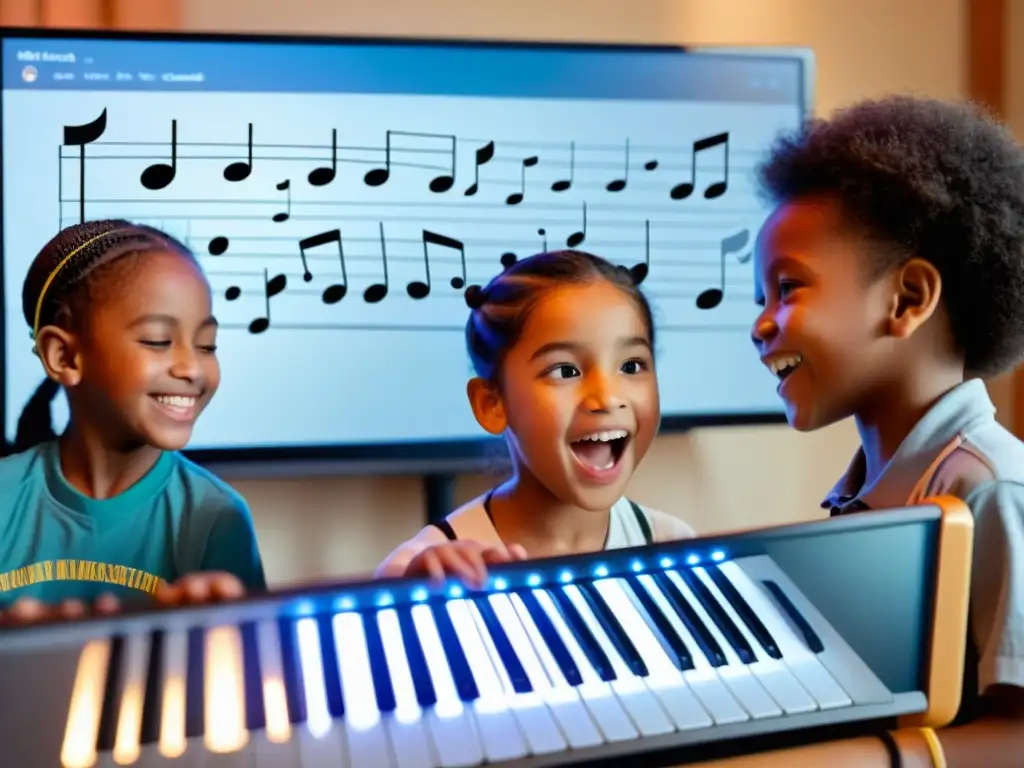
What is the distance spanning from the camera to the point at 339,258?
1.31 m

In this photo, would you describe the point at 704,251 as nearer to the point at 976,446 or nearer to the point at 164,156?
the point at 976,446

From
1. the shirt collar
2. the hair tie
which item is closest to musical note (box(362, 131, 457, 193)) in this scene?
the hair tie

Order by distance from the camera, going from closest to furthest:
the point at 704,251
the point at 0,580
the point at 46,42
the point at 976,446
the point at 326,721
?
1. the point at 326,721
2. the point at 976,446
3. the point at 0,580
4. the point at 46,42
5. the point at 704,251

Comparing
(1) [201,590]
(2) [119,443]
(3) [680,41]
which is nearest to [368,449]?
(2) [119,443]

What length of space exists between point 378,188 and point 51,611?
32.4 inches

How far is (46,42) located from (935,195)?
42.1 inches

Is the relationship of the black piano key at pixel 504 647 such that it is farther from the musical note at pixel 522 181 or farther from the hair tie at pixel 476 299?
the musical note at pixel 522 181

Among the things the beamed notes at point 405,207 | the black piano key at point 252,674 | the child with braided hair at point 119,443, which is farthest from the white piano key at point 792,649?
the beamed notes at point 405,207

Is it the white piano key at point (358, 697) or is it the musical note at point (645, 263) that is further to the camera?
the musical note at point (645, 263)

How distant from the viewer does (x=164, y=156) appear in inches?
49.4

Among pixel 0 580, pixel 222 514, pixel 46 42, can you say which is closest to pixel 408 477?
pixel 222 514

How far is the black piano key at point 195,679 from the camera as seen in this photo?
0.54 meters

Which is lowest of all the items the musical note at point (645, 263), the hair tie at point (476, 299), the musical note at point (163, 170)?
the hair tie at point (476, 299)

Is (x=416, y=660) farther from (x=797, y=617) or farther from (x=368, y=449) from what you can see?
(x=368, y=449)
